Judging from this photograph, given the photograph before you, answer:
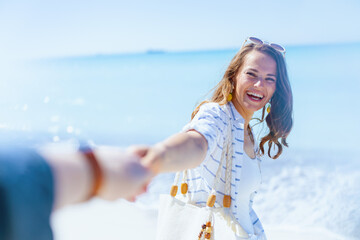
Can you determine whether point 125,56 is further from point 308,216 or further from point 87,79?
point 308,216

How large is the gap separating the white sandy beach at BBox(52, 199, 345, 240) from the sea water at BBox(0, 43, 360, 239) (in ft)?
0.96

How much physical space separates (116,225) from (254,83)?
2515mm

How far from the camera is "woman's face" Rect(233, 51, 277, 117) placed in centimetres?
202

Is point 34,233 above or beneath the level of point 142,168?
beneath

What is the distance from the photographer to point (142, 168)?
816mm

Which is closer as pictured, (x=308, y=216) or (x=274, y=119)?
(x=274, y=119)

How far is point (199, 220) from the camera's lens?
1.69 m

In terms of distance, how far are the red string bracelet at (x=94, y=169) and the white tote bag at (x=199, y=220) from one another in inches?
40.9

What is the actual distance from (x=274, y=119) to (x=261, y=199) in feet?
9.83

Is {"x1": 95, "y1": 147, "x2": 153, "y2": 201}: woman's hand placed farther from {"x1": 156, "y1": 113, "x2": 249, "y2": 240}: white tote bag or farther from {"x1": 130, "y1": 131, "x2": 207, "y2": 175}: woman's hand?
{"x1": 156, "y1": 113, "x2": 249, "y2": 240}: white tote bag

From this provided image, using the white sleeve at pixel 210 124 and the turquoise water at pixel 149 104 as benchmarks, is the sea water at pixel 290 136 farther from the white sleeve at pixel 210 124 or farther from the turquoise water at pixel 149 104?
the white sleeve at pixel 210 124

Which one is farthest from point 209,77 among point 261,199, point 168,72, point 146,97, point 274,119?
point 274,119

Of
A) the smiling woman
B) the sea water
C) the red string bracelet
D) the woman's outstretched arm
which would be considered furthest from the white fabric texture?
the red string bracelet

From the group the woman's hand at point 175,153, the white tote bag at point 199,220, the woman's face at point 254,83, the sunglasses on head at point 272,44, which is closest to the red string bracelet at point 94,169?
the woman's hand at point 175,153
